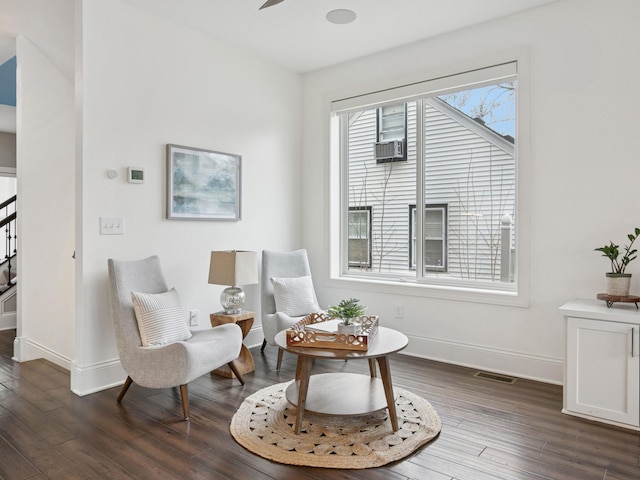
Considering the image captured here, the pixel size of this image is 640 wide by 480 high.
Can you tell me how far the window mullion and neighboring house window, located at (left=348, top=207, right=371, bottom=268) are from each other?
Result: 1.98ft

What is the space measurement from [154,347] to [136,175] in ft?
4.57

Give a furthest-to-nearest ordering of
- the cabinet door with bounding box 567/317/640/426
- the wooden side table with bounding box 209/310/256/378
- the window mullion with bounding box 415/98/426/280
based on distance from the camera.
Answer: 1. the window mullion with bounding box 415/98/426/280
2. the wooden side table with bounding box 209/310/256/378
3. the cabinet door with bounding box 567/317/640/426

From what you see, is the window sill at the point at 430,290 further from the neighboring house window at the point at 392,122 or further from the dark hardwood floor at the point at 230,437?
the neighboring house window at the point at 392,122

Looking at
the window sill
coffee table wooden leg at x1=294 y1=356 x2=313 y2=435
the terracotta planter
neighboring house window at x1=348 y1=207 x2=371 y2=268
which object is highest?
neighboring house window at x1=348 y1=207 x2=371 y2=268

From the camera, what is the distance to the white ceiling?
3.40 metres

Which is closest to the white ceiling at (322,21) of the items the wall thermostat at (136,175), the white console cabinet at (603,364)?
the wall thermostat at (136,175)

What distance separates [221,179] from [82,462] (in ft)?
8.23

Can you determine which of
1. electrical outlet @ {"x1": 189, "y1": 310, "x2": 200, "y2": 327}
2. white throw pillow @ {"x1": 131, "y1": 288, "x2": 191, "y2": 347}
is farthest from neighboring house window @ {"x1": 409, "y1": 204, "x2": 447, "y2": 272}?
white throw pillow @ {"x1": 131, "y1": 288, "x2": 191, "y2": 347}

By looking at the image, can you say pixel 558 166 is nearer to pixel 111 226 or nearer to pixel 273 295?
pixel 273 295

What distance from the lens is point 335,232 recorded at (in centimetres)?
482

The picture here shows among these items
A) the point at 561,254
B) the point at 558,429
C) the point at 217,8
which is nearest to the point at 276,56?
the point at 217,8

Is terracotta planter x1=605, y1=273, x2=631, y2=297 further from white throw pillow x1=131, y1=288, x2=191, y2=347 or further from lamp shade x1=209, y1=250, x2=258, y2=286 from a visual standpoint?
white throw pillow x1=131, y1=288, x2=191, y2=347

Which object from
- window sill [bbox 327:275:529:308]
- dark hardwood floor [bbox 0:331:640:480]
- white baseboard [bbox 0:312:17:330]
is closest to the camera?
dark hardwood floor [bbox 0:331:640:480]

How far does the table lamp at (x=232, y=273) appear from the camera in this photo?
3.56m
